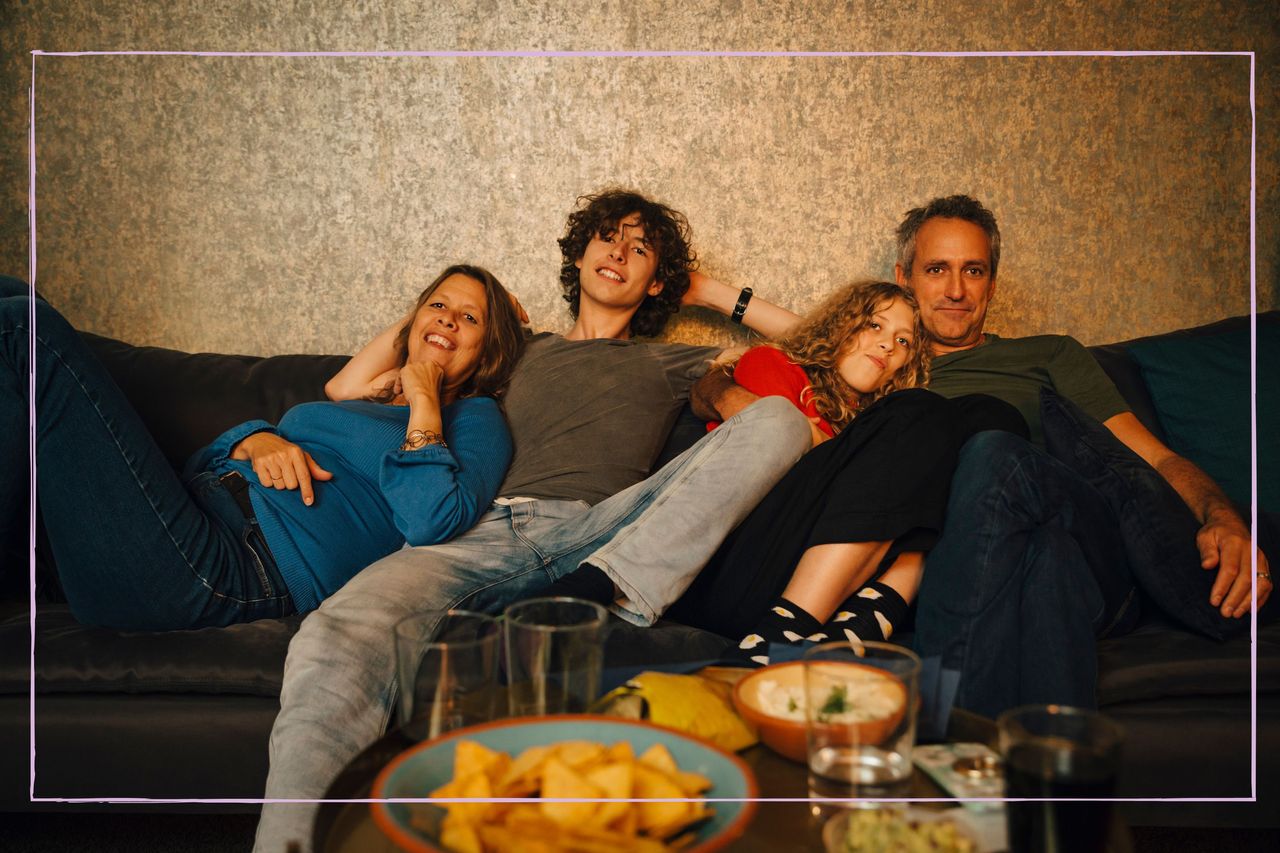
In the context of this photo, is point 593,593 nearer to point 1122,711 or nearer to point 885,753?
point 885,753

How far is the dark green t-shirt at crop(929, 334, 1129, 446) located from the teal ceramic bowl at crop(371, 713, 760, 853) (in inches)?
51.5

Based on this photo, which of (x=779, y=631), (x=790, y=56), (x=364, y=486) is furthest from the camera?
(x=790, y=56)

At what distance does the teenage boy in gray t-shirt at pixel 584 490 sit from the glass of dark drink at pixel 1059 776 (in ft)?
2.39

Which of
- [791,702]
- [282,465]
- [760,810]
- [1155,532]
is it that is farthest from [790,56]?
[760,810]

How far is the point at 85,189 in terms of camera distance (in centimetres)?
191

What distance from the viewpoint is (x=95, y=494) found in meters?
1.28

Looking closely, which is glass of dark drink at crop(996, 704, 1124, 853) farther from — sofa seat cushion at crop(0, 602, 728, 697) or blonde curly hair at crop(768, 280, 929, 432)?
blonde curly hair at crop(768, 280, 929, 432)

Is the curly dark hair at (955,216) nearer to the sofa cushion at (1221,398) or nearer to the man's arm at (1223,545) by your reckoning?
the sofa cushion at (1221,398)

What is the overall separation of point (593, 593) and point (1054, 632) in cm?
64

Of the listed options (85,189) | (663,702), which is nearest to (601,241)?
(85,189)

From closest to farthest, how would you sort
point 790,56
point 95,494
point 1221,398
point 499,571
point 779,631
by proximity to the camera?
point 779,631 → point 95,494 → point 499,571 → point 1221,398 → point 790,56

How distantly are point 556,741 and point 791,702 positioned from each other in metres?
0.21

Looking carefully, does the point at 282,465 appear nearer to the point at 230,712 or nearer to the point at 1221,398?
the point at 230,712

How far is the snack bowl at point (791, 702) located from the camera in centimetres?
67
